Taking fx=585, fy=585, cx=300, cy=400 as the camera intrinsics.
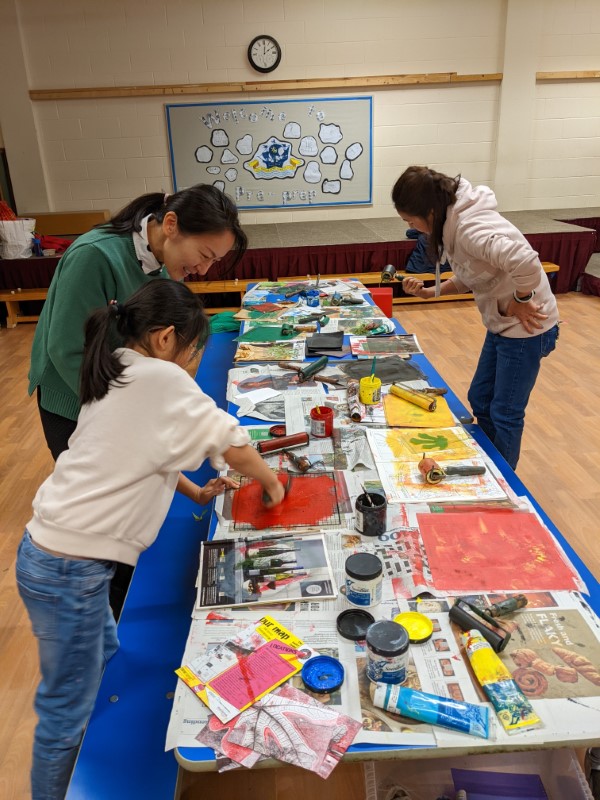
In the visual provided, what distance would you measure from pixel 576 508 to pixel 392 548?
1556mm

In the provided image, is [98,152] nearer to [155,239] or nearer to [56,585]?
[155,239]

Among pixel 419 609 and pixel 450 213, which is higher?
pixel 450 213

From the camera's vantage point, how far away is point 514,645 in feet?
3.45

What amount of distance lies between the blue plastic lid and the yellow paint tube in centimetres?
23

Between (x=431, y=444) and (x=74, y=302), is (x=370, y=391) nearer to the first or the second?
(x=431, y=444)

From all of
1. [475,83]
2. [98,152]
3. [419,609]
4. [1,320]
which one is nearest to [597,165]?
[475,83]

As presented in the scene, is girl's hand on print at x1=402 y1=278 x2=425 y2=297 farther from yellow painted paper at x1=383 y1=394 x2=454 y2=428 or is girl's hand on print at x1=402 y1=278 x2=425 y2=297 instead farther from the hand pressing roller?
the hand pressing roller

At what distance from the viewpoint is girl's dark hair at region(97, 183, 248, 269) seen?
1485 mm

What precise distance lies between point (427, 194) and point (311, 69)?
192 inches

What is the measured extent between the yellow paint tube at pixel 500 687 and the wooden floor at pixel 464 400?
0.70 meters

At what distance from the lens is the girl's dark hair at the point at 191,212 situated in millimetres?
1485

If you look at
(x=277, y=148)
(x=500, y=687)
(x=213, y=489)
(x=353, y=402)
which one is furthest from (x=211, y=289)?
(x=500, y=687)

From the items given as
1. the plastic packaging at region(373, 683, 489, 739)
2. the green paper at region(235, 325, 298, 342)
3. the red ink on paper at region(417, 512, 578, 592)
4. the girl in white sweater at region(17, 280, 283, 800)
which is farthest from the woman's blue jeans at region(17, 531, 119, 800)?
the green paper at region(235, 325, 298, 342)

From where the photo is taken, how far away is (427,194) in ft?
6.31
